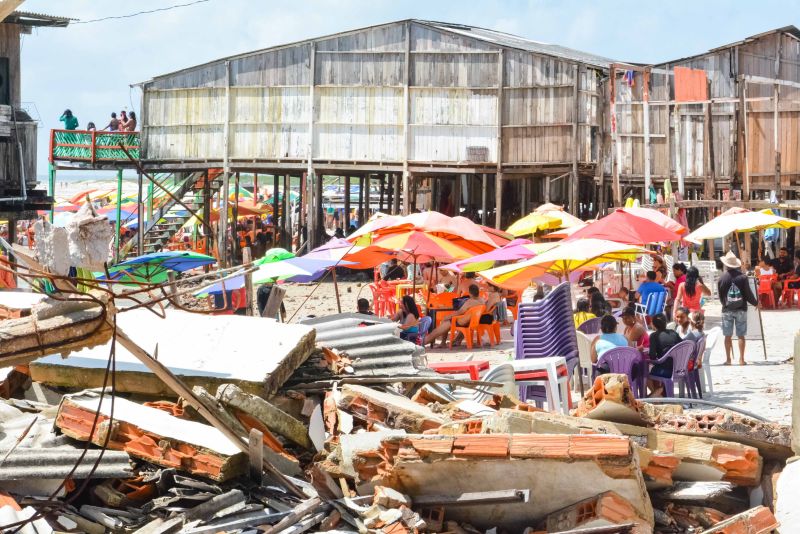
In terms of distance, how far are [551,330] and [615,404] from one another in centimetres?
437

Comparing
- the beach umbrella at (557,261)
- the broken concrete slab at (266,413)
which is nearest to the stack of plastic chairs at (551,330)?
the beach umbrella at (557,261)

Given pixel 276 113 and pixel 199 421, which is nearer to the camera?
pixel 199 421

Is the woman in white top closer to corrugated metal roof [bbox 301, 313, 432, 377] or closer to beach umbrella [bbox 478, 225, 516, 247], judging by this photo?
beach umbrella [bbox 478, 225, 516, 247]

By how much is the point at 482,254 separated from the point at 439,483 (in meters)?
9.77

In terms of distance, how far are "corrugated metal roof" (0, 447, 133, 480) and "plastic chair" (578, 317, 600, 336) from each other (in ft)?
26.0

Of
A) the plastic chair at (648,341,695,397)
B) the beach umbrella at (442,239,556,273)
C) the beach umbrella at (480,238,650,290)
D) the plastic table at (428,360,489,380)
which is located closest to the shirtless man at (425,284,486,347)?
the beach umbrella at (442,239,556,273)

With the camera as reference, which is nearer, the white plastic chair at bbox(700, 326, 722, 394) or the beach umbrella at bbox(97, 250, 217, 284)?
the white plastic chair at bbox(700, 326, 722, 394)

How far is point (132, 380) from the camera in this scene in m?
8.13

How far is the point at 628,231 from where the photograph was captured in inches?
661

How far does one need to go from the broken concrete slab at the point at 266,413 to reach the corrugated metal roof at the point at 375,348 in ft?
4.32

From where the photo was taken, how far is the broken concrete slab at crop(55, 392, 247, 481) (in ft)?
22.8

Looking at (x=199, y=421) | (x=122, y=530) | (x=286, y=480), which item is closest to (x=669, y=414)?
(x=286, y=480)

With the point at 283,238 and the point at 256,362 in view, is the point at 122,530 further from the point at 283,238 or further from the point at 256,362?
the point at 283,238

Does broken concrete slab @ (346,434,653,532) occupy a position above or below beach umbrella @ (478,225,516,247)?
below
